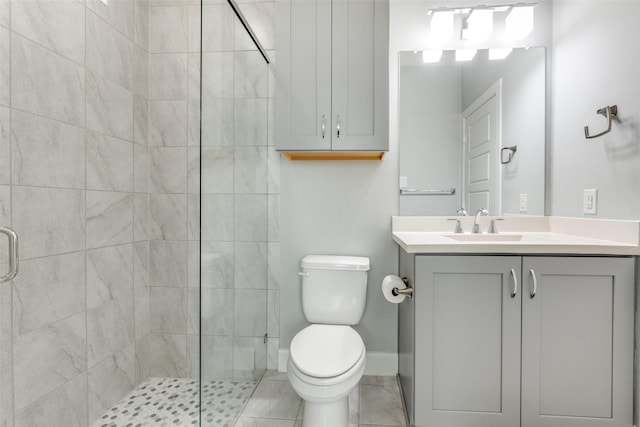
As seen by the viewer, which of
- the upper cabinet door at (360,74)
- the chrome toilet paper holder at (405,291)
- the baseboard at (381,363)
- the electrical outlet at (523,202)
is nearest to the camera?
the chrome toilet paper holder at (405,291)

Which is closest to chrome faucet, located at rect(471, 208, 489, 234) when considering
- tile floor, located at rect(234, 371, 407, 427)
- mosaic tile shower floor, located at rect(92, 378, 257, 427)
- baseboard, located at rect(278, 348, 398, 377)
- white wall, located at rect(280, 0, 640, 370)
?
white wall, located at rect(280, 0, 640, 370)

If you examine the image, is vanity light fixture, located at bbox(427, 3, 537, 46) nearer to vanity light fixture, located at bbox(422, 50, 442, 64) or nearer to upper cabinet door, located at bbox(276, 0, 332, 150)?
vanity light fixture, located at bbox(422, 50, 442, 64)

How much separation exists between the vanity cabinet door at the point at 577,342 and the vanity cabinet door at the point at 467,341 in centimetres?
7

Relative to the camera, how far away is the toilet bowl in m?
1.31

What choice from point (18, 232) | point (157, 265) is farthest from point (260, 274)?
point (18, 232)

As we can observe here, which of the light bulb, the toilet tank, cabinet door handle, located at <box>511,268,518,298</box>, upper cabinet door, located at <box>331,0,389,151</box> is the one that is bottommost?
the toilet tank

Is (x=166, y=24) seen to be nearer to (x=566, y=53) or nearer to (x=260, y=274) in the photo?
(x=260, y=274)

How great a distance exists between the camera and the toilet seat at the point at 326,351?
134 cm

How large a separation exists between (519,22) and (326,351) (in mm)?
2174

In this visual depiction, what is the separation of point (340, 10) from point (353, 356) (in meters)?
1.74

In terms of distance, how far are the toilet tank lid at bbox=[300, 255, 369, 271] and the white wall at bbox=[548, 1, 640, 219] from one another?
1.16 metres

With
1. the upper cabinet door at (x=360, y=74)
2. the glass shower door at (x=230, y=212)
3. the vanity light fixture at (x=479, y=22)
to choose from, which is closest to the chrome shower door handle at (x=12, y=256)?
the glass shower door at (x=230, y=212)

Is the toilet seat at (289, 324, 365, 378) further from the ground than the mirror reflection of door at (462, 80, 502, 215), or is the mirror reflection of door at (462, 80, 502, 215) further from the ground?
the mirror reflection of door at (462, 80, 502, 215)

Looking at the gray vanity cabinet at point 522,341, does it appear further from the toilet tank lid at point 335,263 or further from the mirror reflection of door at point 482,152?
the mirror reflection of door at point 482,152
